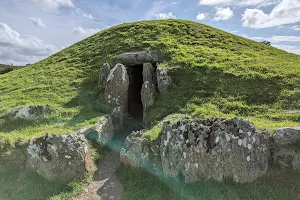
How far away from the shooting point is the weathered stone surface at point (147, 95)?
16.8m

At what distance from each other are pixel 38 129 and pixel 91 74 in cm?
890

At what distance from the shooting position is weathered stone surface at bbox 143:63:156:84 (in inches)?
731

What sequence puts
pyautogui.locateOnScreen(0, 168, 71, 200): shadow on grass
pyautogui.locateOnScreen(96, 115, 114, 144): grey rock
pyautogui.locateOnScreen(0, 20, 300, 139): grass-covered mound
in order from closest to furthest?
pyautogui.locateOnScreen(0, 168, 71, 200): shadow on grass
pyautogui.locateOnScreen(96, 115, 114, 144): grey rock
pyautogui.locateOnScreen(0, 20, 300, 139): grass-covered mound

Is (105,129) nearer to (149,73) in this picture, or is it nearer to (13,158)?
(13,158)

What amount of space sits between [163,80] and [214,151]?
8.77m

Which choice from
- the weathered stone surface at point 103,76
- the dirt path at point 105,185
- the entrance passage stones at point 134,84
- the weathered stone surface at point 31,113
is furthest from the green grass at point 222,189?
the weathered stone surface at point 103,76

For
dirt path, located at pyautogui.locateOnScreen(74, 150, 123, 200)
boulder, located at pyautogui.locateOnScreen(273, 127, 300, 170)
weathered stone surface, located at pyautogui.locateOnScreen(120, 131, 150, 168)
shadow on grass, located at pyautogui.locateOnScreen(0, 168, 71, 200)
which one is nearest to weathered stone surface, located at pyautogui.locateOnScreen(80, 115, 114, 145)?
dirt path, located at pyautogui.locateOnScreen(74, 150, 123, 200)

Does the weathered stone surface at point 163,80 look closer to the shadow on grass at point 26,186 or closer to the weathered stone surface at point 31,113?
the weathered stone surface at point 31,113

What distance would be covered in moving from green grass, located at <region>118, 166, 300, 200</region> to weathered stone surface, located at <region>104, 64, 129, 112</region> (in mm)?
8194

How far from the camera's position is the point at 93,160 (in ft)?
43.1

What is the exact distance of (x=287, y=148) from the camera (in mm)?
9844

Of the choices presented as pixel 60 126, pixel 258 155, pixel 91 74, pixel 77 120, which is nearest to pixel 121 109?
pixel 77 120

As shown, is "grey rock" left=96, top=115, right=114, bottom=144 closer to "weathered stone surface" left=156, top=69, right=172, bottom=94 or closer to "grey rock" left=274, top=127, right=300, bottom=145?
"weathered stone surface" left=156, top=69, right=172, bottom=94

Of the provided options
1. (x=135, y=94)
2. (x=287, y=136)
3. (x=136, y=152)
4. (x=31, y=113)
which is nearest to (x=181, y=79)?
(x=135, y=94)
